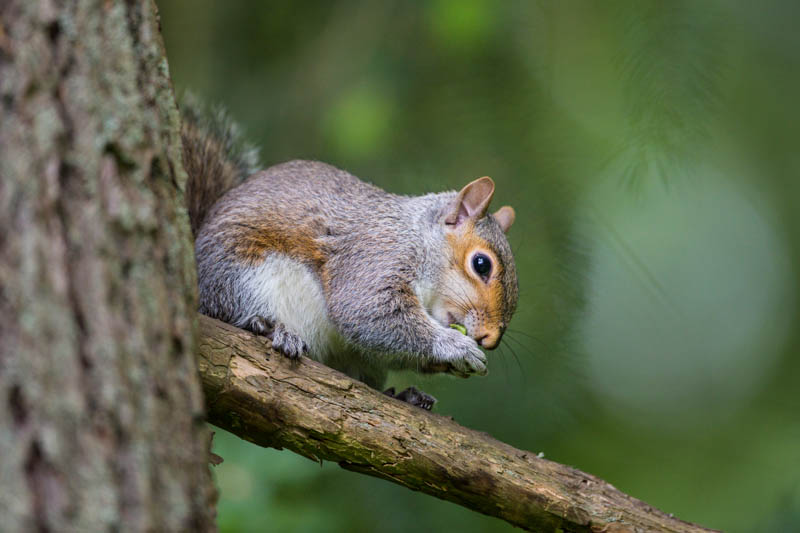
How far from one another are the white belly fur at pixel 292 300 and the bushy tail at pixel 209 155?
1.25ft

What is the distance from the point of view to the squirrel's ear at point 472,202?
240cm

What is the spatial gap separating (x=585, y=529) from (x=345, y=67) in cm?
240

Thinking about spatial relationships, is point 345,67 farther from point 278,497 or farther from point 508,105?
point 278,497

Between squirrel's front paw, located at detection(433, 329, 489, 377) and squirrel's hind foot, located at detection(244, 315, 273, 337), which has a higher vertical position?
squirrel's front paw, located at detection(433, 329, 489, 377)

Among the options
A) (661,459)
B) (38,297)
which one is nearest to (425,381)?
(38,297)

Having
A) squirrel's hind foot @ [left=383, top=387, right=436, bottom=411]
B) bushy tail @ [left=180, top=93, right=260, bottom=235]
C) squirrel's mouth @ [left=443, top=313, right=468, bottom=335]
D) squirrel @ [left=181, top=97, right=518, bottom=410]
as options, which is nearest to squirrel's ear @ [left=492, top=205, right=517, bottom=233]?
squirrel @ [left=181, top=97, right=518, bottom=410]

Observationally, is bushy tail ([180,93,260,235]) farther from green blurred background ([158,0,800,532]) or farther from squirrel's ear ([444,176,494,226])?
squirrel's ear ([444,176,494,226])

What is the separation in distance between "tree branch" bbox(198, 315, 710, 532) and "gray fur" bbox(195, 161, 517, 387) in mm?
391

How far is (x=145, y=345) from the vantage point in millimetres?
1010

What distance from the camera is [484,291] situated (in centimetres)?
228

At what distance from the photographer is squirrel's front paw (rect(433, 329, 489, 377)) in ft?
7.12

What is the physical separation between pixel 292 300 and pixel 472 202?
0.67m

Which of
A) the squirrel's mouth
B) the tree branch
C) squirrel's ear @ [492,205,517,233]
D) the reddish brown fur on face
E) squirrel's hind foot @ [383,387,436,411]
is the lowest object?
squirrel's hind foot @ [383,387,436,411]

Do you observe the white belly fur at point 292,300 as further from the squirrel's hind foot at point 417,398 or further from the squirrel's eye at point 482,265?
the squirrel's eye at point 482,265
